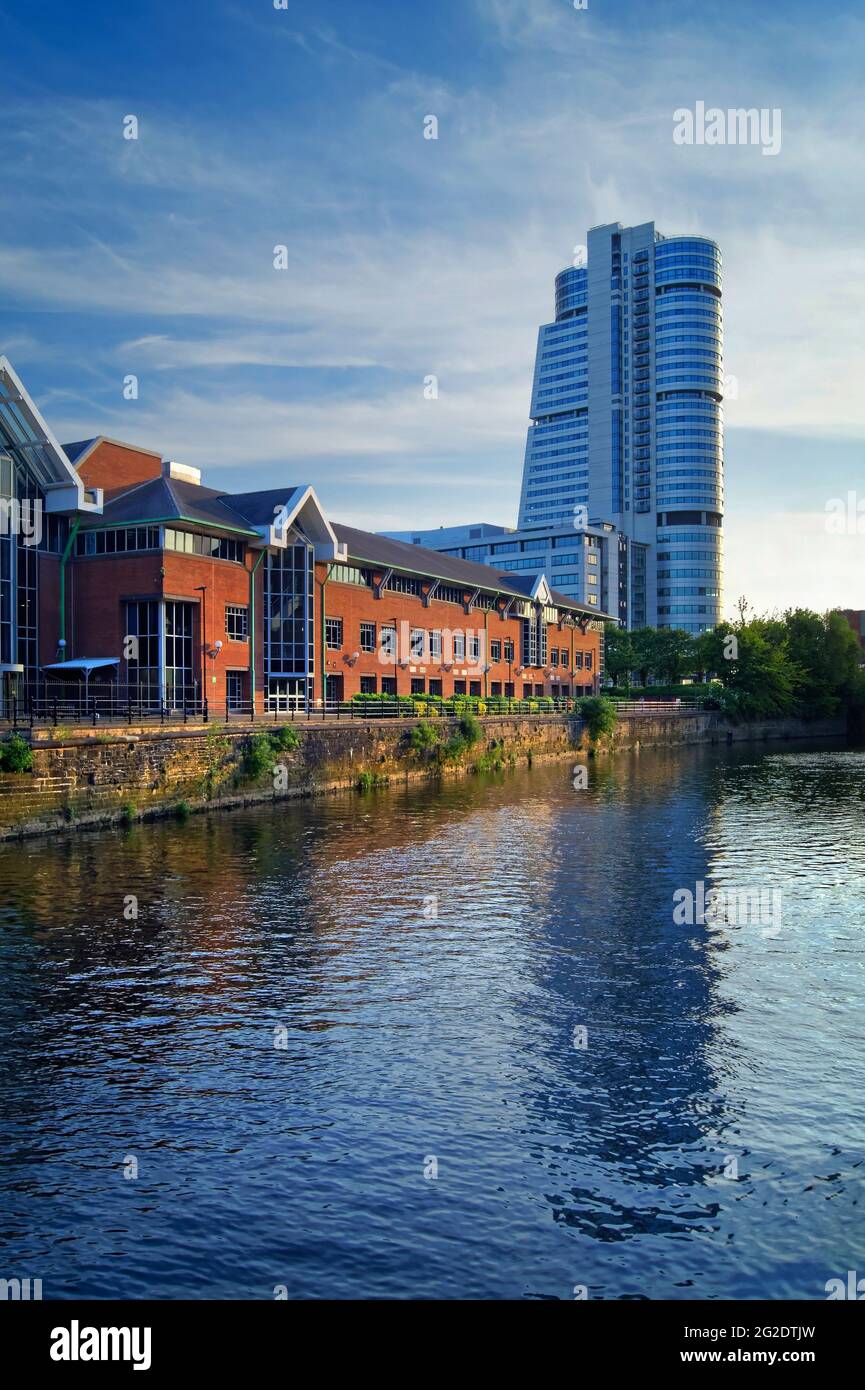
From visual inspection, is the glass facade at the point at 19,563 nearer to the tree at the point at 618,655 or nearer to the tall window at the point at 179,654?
the tall window at the point at 179,654

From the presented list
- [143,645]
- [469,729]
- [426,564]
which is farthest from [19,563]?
[426,564]

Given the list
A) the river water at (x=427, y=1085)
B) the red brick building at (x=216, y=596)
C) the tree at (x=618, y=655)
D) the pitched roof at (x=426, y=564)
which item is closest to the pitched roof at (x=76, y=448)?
the red brick building at (x=216, y=596)

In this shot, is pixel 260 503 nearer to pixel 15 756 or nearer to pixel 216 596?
pixel 216 596

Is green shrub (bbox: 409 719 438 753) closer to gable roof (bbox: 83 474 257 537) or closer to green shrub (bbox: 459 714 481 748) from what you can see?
green shrub (bbox: 459 714 481 748)

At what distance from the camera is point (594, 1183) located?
9.40m

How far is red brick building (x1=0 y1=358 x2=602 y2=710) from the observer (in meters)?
49.4

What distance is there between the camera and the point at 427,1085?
11602 mm

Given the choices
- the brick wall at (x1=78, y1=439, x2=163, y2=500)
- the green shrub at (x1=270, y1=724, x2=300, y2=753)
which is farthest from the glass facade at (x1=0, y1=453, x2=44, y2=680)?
the green shrub at (x1=270, y1=724, x2=300, y2=753)

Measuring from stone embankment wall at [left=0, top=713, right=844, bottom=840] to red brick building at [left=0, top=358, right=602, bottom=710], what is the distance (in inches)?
227

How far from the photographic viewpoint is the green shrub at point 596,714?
242 feet

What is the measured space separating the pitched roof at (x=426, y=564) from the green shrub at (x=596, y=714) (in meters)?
13.4

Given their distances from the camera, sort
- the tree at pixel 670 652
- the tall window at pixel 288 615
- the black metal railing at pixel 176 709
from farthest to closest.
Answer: the tree at pixel 670 652
the tall window at pixel 288 615
the black metal railing at pixel 176 709
